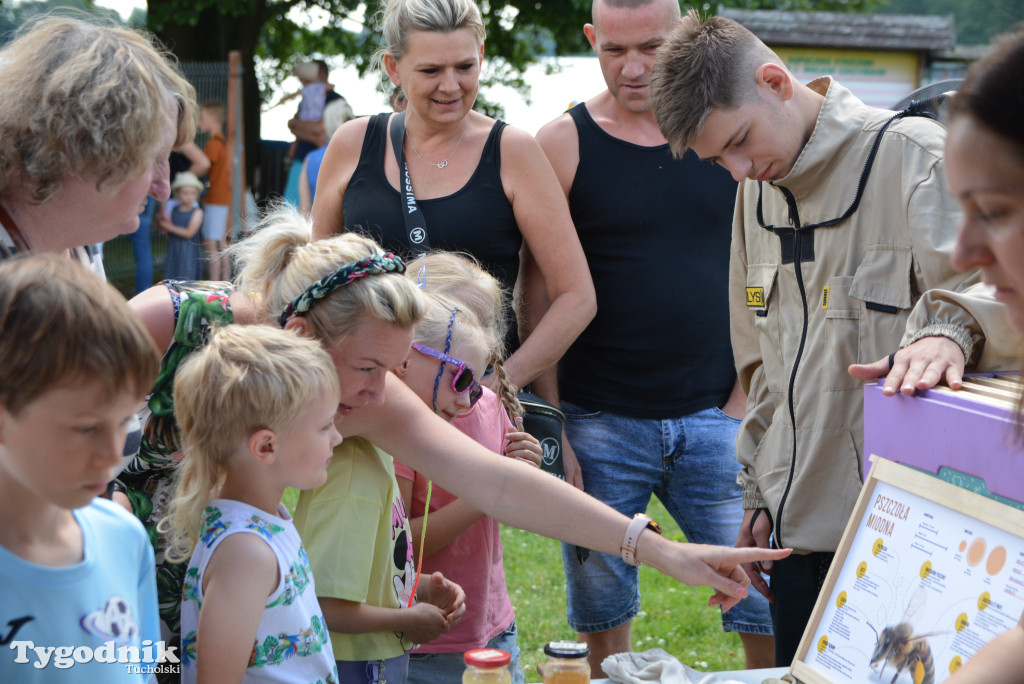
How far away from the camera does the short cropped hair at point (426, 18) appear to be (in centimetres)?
269

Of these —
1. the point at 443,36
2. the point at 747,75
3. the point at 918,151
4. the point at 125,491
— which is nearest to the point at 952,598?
the point at 918,151

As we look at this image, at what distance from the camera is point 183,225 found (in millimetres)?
9945

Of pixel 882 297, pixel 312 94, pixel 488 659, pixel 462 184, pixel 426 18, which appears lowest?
pixel 488 659

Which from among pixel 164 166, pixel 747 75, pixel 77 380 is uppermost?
pixel 747 75

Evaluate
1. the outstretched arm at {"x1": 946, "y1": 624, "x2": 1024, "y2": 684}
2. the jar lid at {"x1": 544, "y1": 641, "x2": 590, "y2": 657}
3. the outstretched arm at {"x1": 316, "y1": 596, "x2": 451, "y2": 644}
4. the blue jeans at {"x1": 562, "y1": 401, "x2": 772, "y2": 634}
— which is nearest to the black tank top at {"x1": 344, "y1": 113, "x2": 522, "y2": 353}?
the blue jeans at {"x1": 562, "y1": 401, "x2": 772, "y2": 634}

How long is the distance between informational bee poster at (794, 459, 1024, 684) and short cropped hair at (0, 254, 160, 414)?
125 cm

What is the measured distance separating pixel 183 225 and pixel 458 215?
801 cm

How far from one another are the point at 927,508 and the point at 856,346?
1.88 ft

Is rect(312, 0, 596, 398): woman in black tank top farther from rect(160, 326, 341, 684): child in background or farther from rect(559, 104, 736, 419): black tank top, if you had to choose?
rect(160, 326, 341, 684): child in background

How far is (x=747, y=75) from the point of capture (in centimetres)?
223

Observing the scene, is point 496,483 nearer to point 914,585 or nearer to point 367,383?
point 367,383

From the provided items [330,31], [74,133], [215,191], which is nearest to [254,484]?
[74,133]

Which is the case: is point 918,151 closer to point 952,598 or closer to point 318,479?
point 952,598

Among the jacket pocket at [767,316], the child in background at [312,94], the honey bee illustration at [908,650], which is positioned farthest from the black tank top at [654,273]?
the child in background at [312,94]
